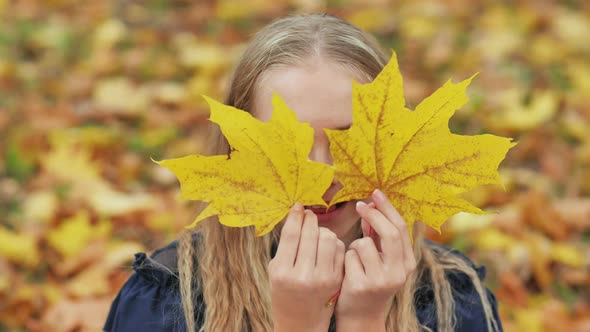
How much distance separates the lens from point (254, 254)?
1496 mm

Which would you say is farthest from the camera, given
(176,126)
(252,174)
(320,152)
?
(176,126)

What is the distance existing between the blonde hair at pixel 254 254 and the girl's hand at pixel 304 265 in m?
0.35

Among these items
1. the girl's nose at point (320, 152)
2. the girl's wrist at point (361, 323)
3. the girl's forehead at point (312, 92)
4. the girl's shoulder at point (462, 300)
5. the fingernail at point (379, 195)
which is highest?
the girl's forehead at point (312, 92)

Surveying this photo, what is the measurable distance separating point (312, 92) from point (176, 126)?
2.10 metres

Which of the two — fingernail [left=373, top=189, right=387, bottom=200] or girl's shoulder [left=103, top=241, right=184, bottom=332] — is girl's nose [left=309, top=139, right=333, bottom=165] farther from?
girl's shoulder [left=103, top=241, right=184, bottom=332]

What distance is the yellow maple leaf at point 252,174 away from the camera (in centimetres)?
106

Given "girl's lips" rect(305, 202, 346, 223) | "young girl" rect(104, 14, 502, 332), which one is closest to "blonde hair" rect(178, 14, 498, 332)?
"young girl" rect(104, 14, 502, 332)

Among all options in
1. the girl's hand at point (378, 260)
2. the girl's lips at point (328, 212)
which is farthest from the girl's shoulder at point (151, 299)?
the girl's hand at point (378, 260)

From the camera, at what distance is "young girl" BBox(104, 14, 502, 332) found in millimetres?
1115

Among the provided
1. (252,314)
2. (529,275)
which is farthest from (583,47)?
(252,314)

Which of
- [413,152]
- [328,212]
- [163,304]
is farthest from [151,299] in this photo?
[413,152]

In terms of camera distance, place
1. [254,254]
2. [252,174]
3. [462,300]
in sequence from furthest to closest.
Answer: [462,300] < [254,254] < [252,174]

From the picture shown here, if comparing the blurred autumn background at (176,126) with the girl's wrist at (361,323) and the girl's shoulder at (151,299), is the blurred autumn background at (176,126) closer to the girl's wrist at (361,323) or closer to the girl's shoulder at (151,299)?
the girl's shoulder at (151,299)

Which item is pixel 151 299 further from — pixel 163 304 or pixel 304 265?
pixel 304 265
